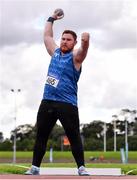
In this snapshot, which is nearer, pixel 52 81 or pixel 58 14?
pixel 52 81

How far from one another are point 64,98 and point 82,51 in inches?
24.3

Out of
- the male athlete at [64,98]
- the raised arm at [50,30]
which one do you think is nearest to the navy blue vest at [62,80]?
the male athlete at [64,98]

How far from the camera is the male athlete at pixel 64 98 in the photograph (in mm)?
7383

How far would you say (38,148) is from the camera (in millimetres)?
7637

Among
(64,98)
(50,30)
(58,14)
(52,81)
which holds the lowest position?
(64,98)

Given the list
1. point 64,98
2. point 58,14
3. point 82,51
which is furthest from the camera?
point 58,14

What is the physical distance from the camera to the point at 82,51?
24.0 ft

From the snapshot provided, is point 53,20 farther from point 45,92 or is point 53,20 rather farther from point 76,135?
point 76,135

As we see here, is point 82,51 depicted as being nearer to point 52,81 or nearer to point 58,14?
point 52,81

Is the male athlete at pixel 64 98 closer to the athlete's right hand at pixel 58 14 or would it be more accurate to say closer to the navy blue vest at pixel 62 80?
the navy blue vest at pixel 62 80

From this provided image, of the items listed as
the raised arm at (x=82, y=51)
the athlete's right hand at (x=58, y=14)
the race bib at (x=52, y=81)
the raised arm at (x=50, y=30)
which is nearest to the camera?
the raised arm at (x=82, y=51)

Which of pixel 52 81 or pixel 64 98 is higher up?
pixel 52 81

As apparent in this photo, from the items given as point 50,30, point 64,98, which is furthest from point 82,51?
point 50,30

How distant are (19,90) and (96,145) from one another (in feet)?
110
